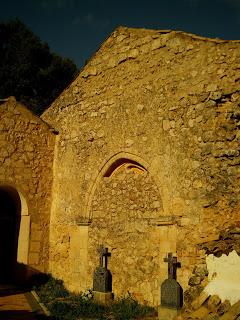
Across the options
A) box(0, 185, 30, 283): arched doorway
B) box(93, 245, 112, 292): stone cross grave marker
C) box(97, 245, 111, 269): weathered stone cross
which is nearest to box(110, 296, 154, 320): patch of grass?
box(93, 245, 112, 292): stone cross grave marker

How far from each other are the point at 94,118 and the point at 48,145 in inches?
77.6

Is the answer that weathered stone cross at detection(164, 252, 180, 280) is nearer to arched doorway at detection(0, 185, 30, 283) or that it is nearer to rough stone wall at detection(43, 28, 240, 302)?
rough stone wall at detection(43, 28, 240, 302)

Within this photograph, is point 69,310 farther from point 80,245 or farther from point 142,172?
point 142,172

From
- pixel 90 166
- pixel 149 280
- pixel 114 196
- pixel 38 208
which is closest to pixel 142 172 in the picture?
pixel 114 196

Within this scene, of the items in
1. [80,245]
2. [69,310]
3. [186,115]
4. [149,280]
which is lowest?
[69,310]

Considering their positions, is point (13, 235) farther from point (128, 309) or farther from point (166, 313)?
point (166, 313)

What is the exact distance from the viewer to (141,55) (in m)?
7.63

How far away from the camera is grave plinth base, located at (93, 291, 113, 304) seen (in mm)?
7205

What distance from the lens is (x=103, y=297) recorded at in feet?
23.7

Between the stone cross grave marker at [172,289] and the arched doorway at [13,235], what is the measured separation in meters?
4.51

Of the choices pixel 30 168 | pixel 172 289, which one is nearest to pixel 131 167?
pixel 172 289

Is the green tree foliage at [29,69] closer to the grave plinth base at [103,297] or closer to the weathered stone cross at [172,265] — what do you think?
the grave plinth base at [103,297]

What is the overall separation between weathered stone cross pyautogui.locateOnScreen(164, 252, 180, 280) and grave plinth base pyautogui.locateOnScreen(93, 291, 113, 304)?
6.24 ft

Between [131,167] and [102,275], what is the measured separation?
7.80ft
